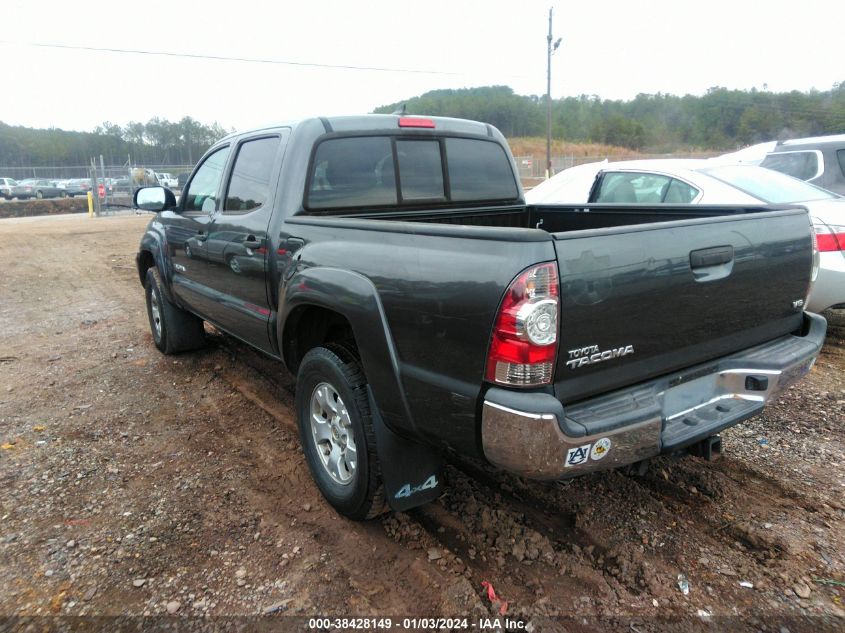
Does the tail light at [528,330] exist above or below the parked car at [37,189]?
below

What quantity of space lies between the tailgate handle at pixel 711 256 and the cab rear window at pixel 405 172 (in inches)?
75.0

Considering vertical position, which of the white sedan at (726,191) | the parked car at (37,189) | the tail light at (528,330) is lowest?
the tail light at (528,330)

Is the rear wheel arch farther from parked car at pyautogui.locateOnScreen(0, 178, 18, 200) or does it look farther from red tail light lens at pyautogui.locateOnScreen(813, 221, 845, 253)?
parked car at pyautogui.locateOnScreen(0, 178, 18, 200)

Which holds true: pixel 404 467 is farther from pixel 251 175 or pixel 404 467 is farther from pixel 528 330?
pixel 251 175

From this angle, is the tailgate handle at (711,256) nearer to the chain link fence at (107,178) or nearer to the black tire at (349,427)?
the black tire at (349,427)

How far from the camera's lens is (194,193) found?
483 centimetres

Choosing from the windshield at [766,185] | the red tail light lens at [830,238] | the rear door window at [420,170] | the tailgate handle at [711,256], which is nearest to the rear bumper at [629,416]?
the tailgate handle at [711,256]

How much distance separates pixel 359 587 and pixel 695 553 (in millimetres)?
1491

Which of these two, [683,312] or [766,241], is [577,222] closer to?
[766,241]

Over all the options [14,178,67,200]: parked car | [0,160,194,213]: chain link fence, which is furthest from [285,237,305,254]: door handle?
[14,178,67,200]: parked car

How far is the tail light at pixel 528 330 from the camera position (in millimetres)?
2029

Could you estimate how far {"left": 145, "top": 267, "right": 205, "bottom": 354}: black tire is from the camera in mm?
5570

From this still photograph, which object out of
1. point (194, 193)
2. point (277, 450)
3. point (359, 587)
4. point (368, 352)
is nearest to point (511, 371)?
point (368, 352)

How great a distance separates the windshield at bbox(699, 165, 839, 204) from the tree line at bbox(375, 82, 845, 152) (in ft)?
161
